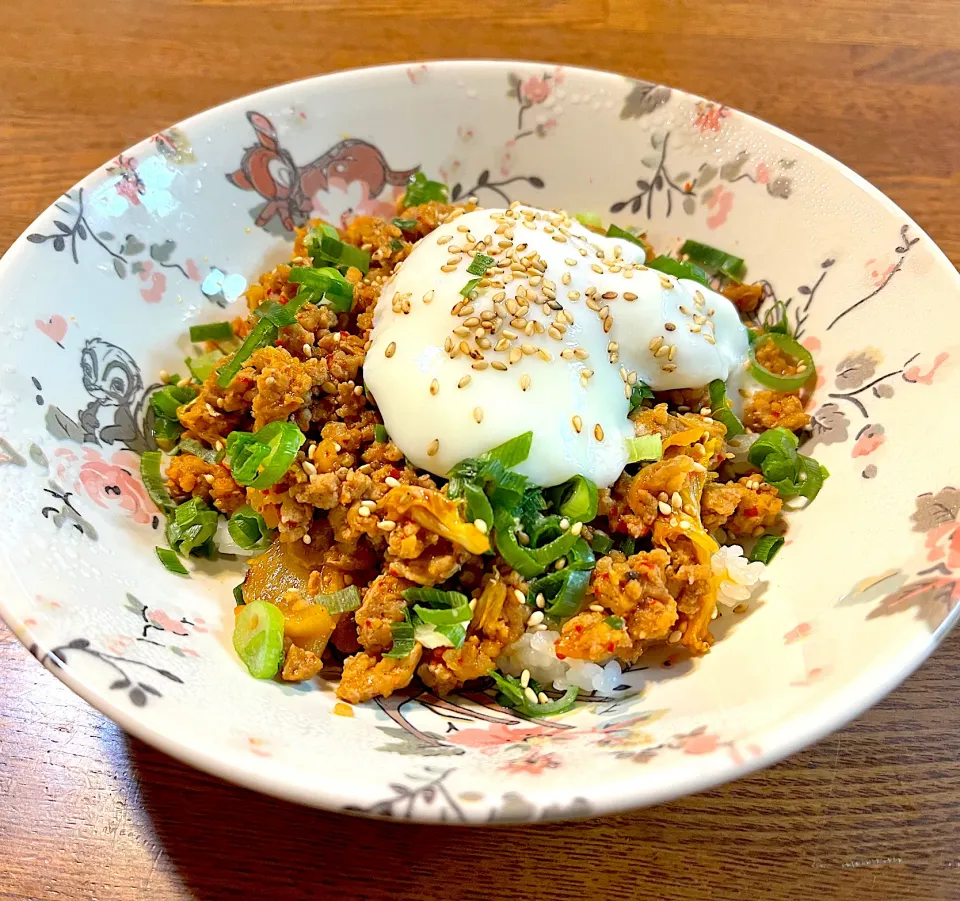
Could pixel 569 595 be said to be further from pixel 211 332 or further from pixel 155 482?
pixel 211 332

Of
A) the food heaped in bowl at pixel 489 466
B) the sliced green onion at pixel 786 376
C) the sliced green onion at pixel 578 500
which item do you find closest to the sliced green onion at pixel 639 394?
the food heaped in bowl at pixel 489 466

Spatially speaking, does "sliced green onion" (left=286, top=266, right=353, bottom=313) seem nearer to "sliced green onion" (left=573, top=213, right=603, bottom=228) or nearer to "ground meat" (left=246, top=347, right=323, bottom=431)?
"ground meat" (left=246, top=347, right=323, bottom=431)

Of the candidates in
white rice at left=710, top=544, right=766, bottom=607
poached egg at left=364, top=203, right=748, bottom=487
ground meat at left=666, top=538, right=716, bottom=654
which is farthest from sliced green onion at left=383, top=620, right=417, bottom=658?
white rice at left=710, top=544, right=766, bottom=607

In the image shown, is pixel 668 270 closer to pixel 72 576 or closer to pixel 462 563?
pixel 462 563

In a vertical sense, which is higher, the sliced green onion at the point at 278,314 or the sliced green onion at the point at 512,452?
the sliced green onion at the point at 278,314

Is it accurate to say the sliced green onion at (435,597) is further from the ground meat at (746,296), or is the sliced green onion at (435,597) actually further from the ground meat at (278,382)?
the ground meat at (746,296)

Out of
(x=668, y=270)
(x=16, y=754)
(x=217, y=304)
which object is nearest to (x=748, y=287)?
(x=668, y=270)

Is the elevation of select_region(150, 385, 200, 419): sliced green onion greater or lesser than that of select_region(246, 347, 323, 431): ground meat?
lesser

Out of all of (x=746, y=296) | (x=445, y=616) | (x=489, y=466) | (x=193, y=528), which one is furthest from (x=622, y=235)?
(x=193, y=528)
